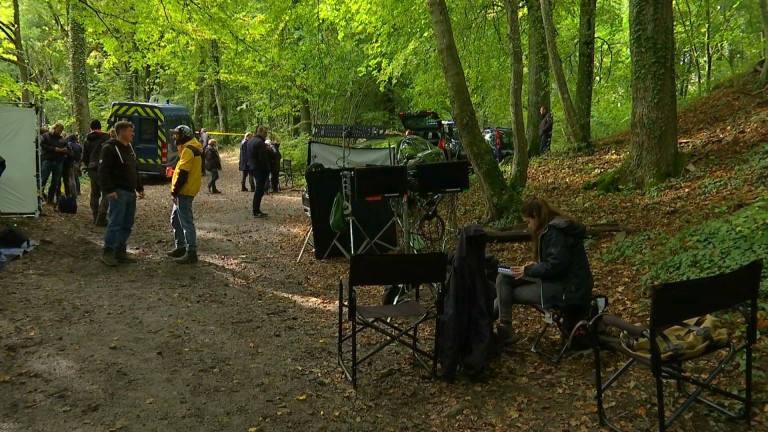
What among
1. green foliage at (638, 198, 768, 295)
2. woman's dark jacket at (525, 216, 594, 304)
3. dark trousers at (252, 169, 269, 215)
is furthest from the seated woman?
dark trousers at (252, 169, 269, 215)

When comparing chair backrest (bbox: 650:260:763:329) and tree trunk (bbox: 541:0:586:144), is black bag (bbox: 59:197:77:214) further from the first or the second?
chair backrest (bbox: 650:260:763:329)

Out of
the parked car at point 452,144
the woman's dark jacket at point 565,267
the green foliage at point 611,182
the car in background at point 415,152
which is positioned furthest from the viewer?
the parked car at point 452,144

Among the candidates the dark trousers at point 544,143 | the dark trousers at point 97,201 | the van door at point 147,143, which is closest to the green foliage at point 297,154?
the van door at point 147,143

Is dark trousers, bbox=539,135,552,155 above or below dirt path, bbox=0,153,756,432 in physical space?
above

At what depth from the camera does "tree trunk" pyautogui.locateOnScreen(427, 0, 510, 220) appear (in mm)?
8227

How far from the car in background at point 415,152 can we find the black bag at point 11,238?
5.86 metres

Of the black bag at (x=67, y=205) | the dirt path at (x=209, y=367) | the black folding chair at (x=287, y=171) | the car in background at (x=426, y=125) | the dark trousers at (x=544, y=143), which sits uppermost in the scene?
the car in background at (x=426, y=125)

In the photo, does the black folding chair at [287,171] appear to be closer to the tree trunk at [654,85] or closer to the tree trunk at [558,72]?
the tree trunk at [558,72]

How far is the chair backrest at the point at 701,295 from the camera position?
3096mm

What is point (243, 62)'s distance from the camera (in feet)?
48.1

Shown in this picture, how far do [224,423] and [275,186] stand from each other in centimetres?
1343

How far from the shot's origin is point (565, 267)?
453 centimetres

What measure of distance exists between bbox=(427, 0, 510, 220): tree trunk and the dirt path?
2.70 m

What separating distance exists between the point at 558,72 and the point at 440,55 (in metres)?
5.07
